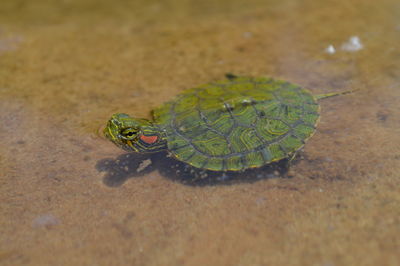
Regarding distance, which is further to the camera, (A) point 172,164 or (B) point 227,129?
(A) point 172,164

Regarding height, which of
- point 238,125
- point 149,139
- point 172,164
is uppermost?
point 238,125

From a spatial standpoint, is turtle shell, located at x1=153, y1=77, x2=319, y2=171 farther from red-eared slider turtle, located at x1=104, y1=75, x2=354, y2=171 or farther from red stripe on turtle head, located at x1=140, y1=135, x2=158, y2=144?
red stripe on turtle head, located at x1=140, y1=135, x2=158, y2=144

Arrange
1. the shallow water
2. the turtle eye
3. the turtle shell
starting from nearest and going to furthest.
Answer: the shallow water, the turtle shell, the turtle eye

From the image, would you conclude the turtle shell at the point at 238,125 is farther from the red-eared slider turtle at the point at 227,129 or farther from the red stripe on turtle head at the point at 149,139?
the red stripe on turtle head at the point at 149,139

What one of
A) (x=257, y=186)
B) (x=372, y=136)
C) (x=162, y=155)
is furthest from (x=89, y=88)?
(x=372, y=136)

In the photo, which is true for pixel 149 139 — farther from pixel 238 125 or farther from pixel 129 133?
pixel 238 125

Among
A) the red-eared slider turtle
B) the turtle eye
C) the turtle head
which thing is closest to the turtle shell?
the red-eared slider turtle

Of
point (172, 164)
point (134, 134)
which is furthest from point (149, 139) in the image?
point (172, 164)
